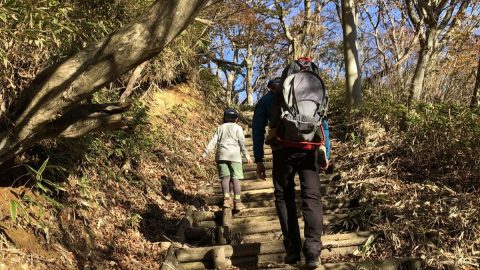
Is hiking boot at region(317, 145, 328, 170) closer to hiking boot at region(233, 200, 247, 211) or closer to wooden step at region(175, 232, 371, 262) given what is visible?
wooden step at region(175, 232, 371, 262)

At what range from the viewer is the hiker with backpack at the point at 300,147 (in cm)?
350

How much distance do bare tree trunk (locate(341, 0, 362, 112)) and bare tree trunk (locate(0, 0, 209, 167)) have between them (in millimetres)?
5958

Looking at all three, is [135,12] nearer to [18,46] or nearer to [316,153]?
[18,46]

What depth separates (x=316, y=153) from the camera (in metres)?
3.64

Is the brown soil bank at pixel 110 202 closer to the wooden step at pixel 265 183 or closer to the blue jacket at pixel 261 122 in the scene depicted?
the wooden step at pixel 265 183

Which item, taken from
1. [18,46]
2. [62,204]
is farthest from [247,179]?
[18,46]

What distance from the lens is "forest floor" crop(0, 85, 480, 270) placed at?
12.3 ft

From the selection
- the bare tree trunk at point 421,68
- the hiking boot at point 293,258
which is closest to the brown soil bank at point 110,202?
the hiking boot at point 293,258

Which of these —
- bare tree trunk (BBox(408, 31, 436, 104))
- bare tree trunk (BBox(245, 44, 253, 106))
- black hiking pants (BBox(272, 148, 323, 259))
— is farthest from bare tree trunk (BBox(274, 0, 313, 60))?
black hiking pants (BBox(272, 148, 323, 259))

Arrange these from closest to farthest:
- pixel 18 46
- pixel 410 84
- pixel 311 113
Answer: pixel 311 113 → pixel 18 46 → pixel 410 84

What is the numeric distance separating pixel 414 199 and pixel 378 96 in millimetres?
4163

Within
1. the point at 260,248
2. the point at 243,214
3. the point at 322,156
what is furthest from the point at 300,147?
the point at 243,214

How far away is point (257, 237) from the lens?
16.3 ft

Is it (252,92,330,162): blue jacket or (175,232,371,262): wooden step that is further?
(175,232,371,262): wooden step
